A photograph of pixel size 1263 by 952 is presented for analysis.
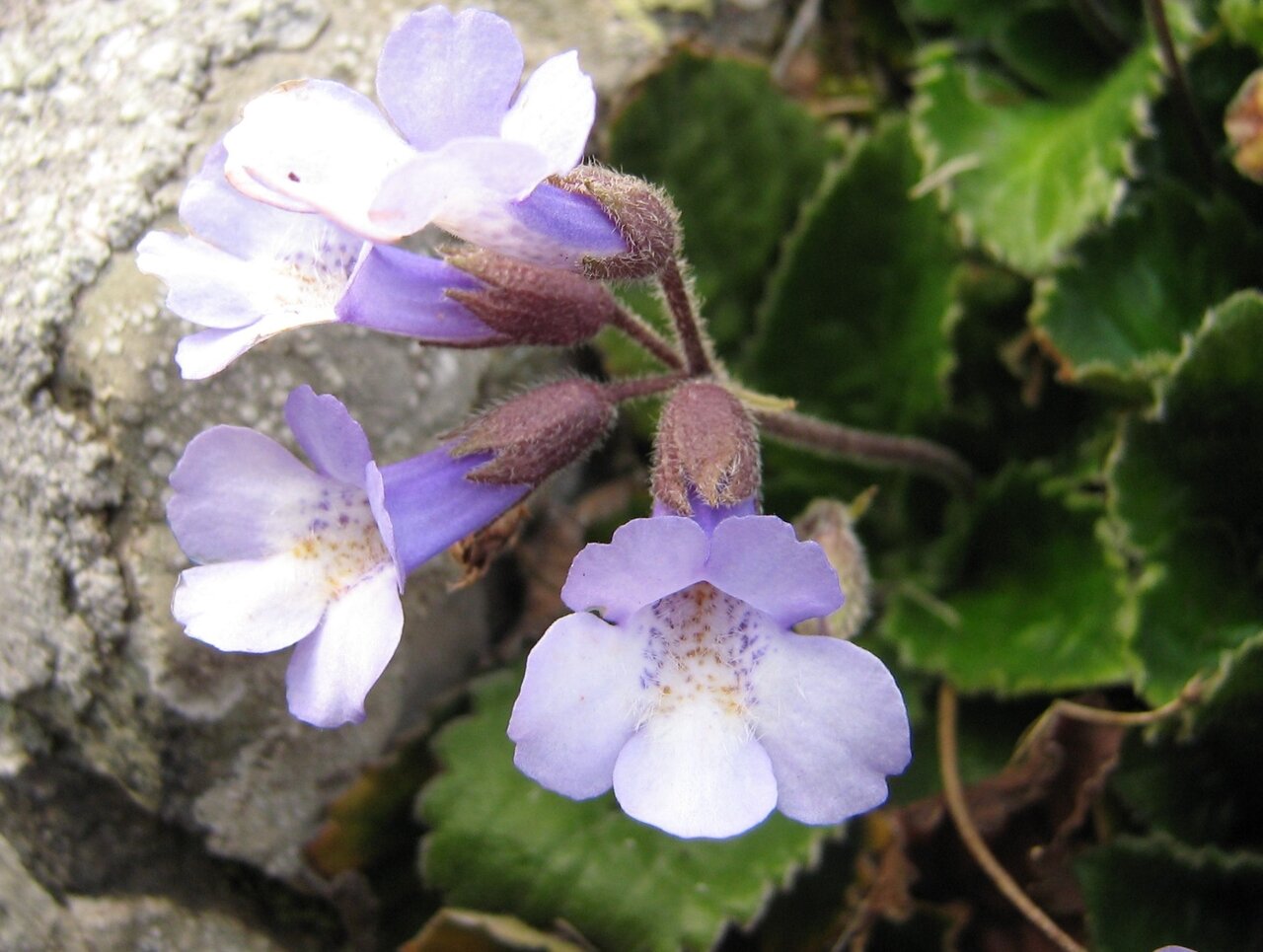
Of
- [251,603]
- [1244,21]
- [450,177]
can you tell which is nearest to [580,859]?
[251,603]

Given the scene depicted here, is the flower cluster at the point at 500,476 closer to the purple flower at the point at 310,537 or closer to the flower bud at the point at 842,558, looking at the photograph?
the purple flower at the point at 310,537

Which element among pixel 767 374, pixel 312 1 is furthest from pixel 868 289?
pixel 312 1

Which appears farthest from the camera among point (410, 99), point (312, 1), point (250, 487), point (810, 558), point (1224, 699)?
point (312, 1)

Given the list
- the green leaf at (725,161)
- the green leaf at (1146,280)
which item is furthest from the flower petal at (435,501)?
the green leaf at (1146,280)

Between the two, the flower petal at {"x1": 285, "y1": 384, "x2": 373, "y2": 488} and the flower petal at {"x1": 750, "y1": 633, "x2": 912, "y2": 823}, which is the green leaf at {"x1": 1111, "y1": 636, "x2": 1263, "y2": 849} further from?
the flower petal at {"x1": 285, "y1": 384, "x2": 373, "y2": 488}

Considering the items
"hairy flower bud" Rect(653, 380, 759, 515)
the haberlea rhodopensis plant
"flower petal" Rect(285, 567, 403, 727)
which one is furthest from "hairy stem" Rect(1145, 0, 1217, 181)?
"flower petal" Rect(285, 567, 403, 727)

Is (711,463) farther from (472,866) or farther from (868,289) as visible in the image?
(868,289)
